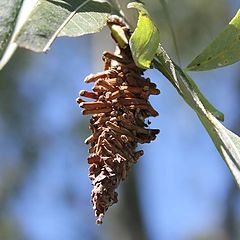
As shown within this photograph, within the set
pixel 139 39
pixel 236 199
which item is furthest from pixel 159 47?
pixel 236 199

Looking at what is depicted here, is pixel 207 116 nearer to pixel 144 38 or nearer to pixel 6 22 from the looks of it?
pixel 144 38

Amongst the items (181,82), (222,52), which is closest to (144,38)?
(181,82)

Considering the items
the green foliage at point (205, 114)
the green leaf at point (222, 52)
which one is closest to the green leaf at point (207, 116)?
the green foliage at point (205, 114)

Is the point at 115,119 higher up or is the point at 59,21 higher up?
the point at 59,21

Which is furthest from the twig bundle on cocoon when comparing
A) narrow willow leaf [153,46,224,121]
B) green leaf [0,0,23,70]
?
green leaf [0,0,23,70]

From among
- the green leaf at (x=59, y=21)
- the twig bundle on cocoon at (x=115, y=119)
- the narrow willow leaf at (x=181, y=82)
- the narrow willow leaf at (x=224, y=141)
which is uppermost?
the green leaf at (x=59, y=21)

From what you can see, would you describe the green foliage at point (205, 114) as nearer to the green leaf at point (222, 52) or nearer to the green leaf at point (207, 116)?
the green leaf at point (207, 116)
